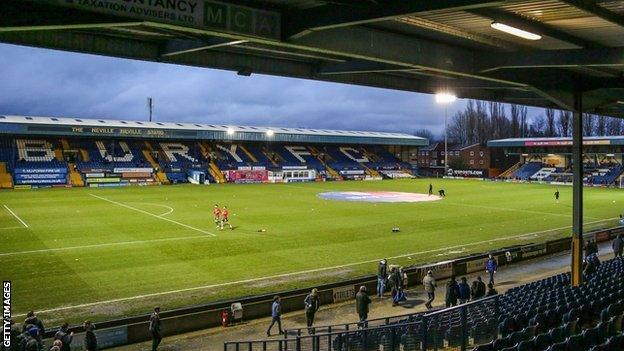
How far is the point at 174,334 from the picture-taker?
52.0 feet

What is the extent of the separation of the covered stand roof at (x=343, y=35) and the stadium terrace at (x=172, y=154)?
5460 cm

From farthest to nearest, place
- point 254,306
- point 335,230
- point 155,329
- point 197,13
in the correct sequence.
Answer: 1. point 335,230
2. point 254,306
3. point 155,329
4. point 197,13

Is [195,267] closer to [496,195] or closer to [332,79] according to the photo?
[332,79]

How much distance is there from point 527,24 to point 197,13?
586 centimetres

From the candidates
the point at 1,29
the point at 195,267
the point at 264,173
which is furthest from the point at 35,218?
the point at 264,173

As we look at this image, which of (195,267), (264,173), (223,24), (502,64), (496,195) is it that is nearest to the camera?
(223,24)

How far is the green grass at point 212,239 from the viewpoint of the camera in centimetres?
1989

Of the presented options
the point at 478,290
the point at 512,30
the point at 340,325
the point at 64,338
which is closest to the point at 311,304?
the point at 340,325

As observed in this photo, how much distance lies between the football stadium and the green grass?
0.15m

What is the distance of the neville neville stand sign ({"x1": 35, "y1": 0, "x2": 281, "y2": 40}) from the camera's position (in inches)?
275

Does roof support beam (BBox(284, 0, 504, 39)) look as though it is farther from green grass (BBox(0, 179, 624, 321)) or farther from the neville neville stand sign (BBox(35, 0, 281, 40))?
green grass (BBox(0, 179, 624, 321))

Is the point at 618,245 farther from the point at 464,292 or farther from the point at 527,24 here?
the point at 527,24

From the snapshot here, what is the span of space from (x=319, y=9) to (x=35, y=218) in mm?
33226

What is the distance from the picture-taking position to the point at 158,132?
7062 cm
